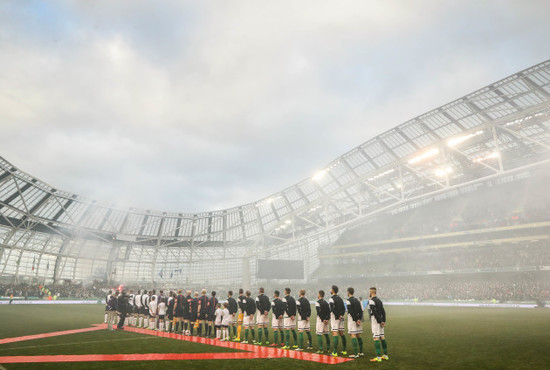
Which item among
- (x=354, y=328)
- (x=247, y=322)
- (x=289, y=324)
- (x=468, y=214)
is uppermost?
(x=468, y=214)

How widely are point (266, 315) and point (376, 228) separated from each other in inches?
1851

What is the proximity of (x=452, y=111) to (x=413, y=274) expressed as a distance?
2630 cm

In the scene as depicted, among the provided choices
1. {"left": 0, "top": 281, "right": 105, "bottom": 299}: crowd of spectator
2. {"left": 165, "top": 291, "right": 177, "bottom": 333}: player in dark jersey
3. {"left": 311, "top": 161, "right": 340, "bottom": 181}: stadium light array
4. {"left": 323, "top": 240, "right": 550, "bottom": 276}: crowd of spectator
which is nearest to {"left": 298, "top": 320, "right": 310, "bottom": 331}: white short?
{"left": 165, "top": 291, "right": 177, "bottom": 333}: player in dark jersey

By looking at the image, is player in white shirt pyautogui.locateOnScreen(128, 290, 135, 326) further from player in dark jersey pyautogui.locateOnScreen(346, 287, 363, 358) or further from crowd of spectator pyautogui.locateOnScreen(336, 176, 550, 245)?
crowd of spectator pyautogui.locateOnScreen(336, 176, 550, 245)

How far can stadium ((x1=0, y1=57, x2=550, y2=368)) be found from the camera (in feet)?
83.9

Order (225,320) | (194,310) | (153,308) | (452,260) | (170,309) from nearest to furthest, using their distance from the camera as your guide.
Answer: (225,320), (194,310), (170,309), (153,308), (452,260)

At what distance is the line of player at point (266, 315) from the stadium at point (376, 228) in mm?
7615

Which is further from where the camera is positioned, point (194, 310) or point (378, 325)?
point (194, 310)

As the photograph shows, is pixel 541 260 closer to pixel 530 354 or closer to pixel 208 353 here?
pixel 530 354

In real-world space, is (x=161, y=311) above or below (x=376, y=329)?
below

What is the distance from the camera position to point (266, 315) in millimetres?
11492

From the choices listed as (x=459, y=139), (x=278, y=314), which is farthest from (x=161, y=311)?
(x=459, y=139)

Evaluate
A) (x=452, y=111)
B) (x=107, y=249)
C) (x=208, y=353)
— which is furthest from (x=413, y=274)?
(x=107, y=249)

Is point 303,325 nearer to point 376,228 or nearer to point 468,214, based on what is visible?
point 468,214
